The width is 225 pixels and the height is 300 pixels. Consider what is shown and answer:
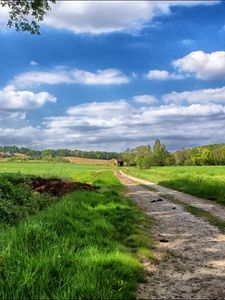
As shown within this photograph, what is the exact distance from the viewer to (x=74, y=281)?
6305 millimetres

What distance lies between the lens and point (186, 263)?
8.81 m

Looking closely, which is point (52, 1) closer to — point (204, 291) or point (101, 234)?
point (101, 234)

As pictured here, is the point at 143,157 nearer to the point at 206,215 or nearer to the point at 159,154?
the point at 159,154

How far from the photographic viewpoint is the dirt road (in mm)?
6938

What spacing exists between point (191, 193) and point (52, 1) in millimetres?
16425

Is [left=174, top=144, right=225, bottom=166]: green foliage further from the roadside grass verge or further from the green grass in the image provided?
the roadside grass verge

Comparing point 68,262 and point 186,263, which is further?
point 186,263

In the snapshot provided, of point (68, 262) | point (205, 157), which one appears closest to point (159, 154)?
point (205, 157)

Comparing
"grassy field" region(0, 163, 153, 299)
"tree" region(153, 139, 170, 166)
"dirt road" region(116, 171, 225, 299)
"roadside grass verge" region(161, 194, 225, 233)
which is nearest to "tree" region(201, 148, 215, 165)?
"tree" region(153, 139, 170, 166)


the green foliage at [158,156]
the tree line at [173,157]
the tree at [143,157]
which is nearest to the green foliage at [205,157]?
the tree line at [173,157]

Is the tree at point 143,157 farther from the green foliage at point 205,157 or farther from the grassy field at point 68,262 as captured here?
the grassy field at point 68,262

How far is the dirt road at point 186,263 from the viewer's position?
6.94 metres

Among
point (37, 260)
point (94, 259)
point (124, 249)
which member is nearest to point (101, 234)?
point (124, 249)

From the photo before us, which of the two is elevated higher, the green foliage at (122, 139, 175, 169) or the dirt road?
the green foliage at (122, 139, 175, 169)
